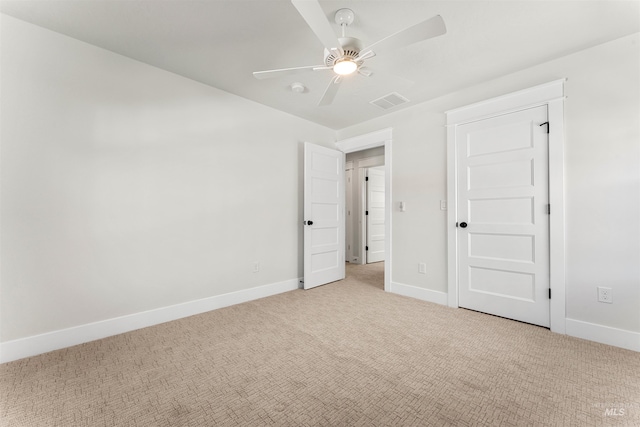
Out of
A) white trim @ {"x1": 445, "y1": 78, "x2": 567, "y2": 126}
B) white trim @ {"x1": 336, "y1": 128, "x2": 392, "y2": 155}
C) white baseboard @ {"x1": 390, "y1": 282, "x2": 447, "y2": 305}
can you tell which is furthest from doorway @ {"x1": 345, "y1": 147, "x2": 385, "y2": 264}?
white trim @ {"x1": 445, "y1": 78, "x2": 567, "y2": 126}

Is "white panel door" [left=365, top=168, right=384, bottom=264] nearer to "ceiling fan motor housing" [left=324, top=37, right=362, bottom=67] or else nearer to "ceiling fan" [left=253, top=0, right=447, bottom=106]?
"ceiling fan" [left=253, top=0, right=447, bottom=106]

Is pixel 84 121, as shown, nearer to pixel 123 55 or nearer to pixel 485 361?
pixel 123 55

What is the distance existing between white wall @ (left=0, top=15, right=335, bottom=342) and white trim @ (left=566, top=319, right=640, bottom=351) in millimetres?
3208

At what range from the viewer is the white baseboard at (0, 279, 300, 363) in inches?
76.4

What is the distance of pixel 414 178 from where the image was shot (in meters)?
3.40

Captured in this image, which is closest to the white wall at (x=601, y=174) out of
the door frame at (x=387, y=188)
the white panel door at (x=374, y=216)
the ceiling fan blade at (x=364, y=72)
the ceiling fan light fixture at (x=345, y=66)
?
the door frame at (x=387, y=188)

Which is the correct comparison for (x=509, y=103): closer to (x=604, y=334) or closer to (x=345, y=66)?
(x=345, y=66)

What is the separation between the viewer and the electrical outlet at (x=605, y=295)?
7.06 feet

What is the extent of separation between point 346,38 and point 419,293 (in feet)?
9.59

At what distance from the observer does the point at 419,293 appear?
3314 millimetres

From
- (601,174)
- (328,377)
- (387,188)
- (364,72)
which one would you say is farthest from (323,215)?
(601,174)

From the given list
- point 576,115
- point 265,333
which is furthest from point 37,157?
point 576,115

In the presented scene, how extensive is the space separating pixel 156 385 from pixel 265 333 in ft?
2.92

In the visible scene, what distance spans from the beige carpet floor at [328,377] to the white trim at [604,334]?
0.09 m
